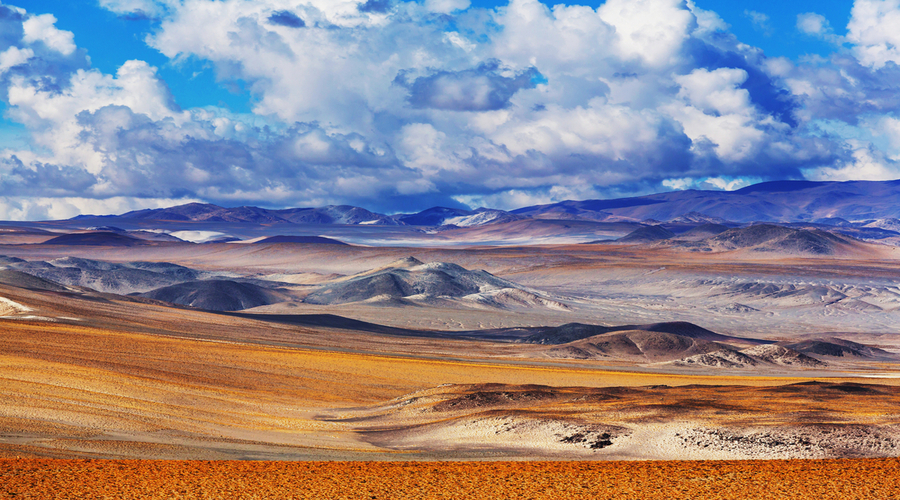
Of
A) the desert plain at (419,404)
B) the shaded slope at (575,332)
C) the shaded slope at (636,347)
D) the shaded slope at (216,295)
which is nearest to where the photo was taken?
the desert plain at (419,404)

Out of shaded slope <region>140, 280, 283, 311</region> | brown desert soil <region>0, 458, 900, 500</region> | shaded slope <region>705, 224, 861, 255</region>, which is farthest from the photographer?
shaded slope <region>705, 224, 861, 255</region>

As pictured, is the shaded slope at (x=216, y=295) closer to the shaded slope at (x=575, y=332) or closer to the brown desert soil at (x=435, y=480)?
the shaded slope at (x=575, y=332)

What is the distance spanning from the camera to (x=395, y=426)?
18.1m

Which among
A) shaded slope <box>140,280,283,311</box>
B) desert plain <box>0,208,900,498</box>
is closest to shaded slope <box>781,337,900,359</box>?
desert plain <box>0,208,900,498</box>

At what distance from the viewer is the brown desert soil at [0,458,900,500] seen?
860cm

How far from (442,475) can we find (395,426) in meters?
8.42

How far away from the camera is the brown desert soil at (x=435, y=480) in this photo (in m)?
8.60

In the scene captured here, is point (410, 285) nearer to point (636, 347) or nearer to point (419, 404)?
point (636, 347)

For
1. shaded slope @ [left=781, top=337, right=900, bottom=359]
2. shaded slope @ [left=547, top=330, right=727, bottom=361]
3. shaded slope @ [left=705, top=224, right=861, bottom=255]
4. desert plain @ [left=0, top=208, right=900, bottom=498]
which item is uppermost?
shaded slope @ [left=705, top=224, right=861, bottom=255]

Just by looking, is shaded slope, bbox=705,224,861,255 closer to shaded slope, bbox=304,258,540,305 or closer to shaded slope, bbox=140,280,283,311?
shaded slope, bbox=304,258,540,305

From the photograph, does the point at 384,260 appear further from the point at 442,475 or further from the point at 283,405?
the point at 442,475

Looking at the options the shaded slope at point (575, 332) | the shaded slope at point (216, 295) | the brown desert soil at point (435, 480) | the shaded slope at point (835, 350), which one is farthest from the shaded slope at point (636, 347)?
the shaded slope at point (216, 295)

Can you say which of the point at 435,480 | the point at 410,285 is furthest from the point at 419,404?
the point at 410,285

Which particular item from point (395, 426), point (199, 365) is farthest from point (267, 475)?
point (199, 365)
